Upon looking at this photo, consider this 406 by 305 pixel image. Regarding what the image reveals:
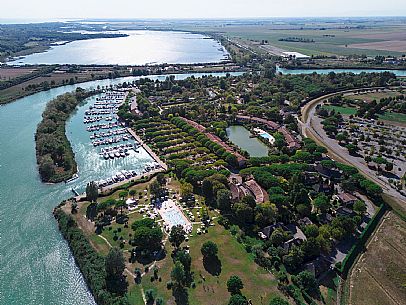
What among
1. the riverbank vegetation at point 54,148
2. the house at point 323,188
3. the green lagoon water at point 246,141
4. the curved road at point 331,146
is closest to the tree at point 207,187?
the house at point 323,188

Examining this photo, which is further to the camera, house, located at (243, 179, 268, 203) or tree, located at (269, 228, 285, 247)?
house, located at (243, 179, 268, 203)

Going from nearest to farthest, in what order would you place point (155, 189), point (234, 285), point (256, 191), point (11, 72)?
point (234, 285), point (256, 191), point (155, 189), point (11, 72)

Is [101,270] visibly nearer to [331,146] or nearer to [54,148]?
[54,148]

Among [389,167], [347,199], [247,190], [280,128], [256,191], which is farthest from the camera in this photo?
[280,128]

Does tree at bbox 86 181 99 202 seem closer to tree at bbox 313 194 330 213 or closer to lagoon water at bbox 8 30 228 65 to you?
tree at bbox 313 194 330 213

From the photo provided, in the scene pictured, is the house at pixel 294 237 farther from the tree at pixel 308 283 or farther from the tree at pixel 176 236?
the tree at pixel 176 236

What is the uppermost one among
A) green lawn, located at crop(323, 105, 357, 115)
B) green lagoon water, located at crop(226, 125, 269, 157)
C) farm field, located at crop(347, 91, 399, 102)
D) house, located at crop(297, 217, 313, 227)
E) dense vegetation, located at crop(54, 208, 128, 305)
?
dense vegetation, located at crop(54, 208, 128, 305)

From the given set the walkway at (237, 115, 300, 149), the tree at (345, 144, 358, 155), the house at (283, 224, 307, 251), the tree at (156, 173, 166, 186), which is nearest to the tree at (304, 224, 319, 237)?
the house at (283, 224, 307, 251)

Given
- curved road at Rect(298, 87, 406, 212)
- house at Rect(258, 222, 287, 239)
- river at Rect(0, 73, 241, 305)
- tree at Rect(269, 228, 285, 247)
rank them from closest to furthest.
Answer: river at Rect(0, 73, 241, 305) < tree at Rect(269, 228, 285, 247) < house at Rect(258, 222, 287, 239) < curved road at Rect(298, 87, 406, 212)

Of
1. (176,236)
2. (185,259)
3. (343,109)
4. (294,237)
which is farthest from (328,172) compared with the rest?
(343,109)
